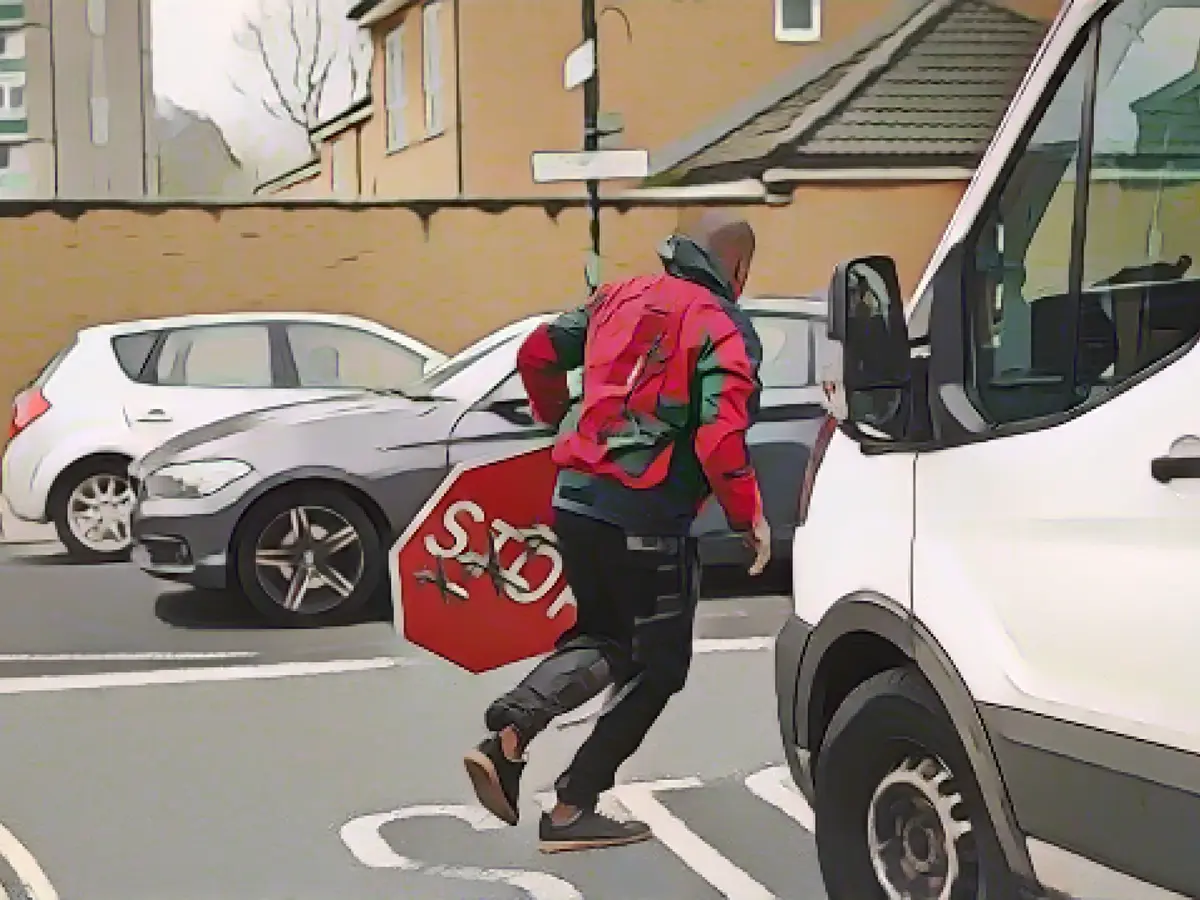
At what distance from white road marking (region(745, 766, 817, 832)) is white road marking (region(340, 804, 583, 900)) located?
0.80m

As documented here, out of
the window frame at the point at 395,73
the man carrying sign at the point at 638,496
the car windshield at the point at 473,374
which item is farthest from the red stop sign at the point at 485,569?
the window frame at the point at 395,73

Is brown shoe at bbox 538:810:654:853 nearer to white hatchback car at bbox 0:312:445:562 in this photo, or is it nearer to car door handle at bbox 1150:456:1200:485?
car door handle at bbox 1150:456:1200:485

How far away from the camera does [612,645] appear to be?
175 inches

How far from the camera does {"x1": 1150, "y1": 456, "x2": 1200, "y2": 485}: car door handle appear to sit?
8.15ft

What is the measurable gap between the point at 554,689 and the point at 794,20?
12799 millimetres

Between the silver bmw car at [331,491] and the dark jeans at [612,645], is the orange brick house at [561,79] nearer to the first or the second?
the silver bmw car at [331,491]

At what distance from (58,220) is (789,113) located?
21.2 ft

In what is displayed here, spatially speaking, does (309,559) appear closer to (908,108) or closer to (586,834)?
(586,834)

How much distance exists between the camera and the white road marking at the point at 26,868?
14.0 ft

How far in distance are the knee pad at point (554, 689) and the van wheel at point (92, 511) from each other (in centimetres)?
649

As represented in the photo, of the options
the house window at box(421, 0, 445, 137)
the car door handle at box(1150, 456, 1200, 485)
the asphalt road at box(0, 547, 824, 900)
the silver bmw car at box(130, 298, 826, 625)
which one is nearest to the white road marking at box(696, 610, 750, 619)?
the asphalt road at box(0, 547, 824, 900)

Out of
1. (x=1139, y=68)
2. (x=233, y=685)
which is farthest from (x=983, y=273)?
(x=233, y=685)

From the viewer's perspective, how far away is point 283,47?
1426 centimetres

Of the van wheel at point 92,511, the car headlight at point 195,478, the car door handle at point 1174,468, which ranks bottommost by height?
the van wheel at point 92,511
